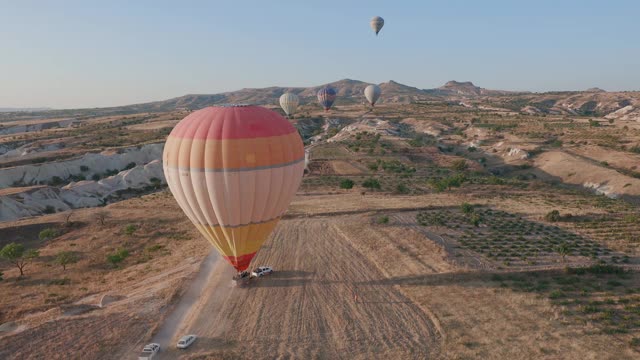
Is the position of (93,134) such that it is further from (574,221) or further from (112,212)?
(574,221)

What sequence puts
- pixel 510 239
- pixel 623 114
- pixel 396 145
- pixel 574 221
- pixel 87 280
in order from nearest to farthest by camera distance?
pixel 87 280 → pixel 510 239 → pixel 574 221 → pixel 396 145 → pixel 623 114

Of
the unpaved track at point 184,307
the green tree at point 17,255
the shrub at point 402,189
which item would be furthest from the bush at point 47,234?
the shrub at point 402,189

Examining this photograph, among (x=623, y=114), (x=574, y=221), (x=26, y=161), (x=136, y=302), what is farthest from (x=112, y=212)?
(x=623, y=114)

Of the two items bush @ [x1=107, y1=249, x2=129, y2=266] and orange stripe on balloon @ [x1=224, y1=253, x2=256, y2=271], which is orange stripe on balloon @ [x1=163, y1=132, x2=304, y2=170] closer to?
orange stripe on balloon @ [x1=224, y1=253, x2=256, y2=271]

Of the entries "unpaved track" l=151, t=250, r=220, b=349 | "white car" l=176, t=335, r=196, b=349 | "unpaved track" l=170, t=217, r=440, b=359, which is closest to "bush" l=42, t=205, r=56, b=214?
"unpaved track" l=151, t=250, r=220, b=349

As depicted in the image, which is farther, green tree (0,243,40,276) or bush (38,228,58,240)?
bush (38,228,58,240)

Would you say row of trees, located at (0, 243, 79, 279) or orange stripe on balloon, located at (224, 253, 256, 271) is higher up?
orange stripe on balloon, located at (224, 253, 256, 271)

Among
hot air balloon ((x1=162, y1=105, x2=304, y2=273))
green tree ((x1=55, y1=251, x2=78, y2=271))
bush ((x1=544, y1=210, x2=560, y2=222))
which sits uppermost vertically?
hot air balloon ((x1=162, y1=105, x2=304, y2=273))
